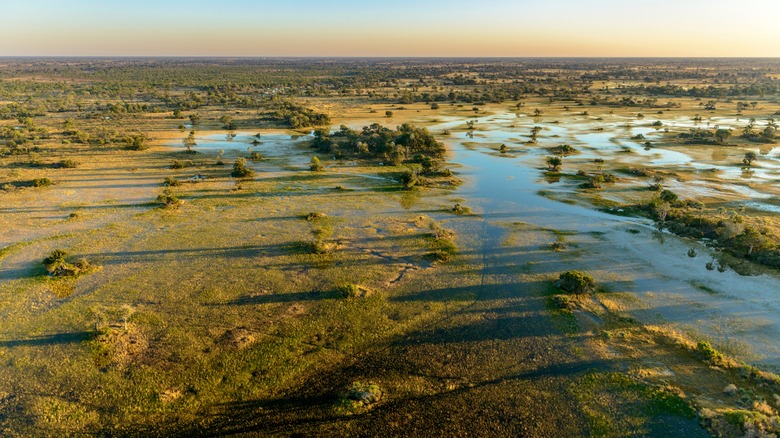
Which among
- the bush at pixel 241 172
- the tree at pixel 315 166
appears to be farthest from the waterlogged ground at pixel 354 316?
the tree at pixel 315 166

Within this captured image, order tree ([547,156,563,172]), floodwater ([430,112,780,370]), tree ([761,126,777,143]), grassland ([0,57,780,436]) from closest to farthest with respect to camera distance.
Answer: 1. grassland ([0,57,780,436])
2. floodwater ([430,112,780,370])
3. tree ([547,156,563,172])
4. tree ([761,126,777,143])

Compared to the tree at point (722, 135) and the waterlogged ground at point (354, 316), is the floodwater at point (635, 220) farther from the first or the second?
the tree at point (722, 135)

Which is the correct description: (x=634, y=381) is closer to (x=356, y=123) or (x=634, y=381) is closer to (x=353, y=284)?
(x=353, y=284)

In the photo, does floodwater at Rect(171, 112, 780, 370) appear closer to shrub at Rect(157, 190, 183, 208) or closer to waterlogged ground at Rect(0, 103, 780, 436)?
waterlogged ground at Rect(0, 103, 780, 436)

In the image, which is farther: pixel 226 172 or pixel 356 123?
pixel 356 123

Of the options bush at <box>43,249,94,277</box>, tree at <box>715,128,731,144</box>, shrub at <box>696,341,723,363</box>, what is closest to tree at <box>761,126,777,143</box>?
tree at <box>715,128,731,144</box>

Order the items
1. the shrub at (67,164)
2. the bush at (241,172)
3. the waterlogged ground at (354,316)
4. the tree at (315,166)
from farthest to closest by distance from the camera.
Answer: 1. the tree at (315,166)
2. the shrub at (67,164)
3. the bush at (241,172)
4. the waterlogged ground at (354,316)

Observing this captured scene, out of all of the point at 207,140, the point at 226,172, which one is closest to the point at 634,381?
the point at 226,172

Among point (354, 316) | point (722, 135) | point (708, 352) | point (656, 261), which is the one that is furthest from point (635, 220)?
point (722, 135)
